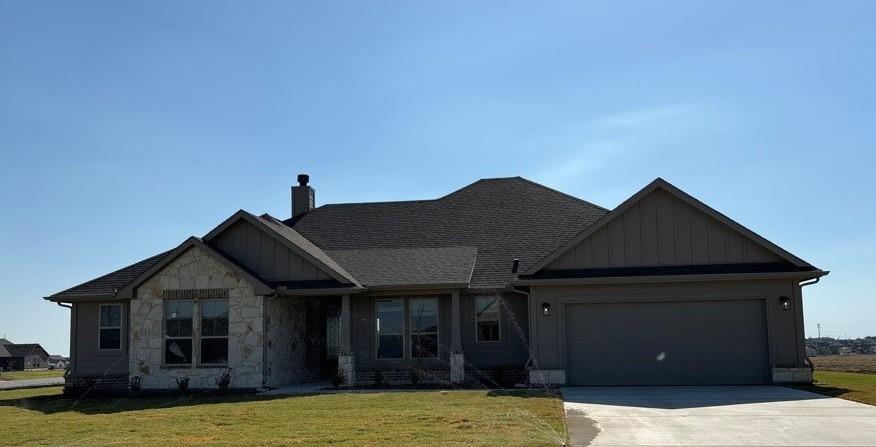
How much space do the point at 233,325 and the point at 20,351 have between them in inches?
2366

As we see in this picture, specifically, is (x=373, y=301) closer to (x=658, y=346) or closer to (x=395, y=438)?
(x=658, y=346)

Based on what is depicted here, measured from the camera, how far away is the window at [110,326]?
22750mm

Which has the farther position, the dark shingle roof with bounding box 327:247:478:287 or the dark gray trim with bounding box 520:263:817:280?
the dark shingle roof with bounding box 327:247:478:287

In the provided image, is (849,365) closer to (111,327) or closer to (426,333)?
(426,333)

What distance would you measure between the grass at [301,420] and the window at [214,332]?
182 centimetres

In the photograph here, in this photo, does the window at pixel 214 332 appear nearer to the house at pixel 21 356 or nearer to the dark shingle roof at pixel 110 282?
the dark shingle roof at pixel 110 282

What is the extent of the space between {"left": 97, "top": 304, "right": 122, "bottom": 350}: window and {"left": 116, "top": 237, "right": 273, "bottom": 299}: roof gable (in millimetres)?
2157

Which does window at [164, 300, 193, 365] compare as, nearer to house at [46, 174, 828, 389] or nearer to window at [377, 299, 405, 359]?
house at [46, 174, 828, 389]

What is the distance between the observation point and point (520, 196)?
26.7 m

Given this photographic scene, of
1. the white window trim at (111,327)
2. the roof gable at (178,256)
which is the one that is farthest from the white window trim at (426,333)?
the white window trim at (111,327)

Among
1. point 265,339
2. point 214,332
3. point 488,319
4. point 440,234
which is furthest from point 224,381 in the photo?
point 440,234

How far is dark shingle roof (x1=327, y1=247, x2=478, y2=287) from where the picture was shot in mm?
21141

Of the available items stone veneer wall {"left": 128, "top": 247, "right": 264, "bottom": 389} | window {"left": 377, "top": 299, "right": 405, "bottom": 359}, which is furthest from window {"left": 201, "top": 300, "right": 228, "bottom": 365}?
window {"left": 377, "top": 299, "right": 405, "bottom": 359}

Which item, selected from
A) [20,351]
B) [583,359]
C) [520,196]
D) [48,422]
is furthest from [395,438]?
[20,351]
